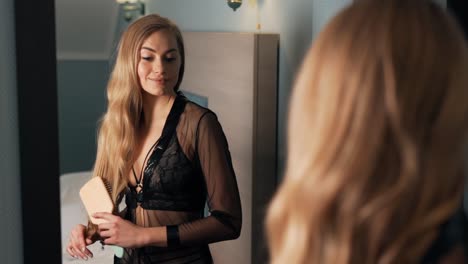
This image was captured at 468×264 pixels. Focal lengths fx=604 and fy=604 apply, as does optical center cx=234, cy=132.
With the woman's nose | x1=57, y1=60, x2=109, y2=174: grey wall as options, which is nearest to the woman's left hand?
the woman's nose

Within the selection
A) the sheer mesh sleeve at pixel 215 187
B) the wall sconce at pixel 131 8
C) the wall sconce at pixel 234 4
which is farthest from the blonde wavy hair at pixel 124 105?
the wall sconce at pixel 131 8

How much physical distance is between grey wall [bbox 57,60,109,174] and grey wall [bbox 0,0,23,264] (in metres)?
0.78

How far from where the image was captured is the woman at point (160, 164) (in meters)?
0.95

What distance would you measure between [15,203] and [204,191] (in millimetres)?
308

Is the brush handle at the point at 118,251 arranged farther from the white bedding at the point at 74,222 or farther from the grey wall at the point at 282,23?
the grey wall at the point at 282,23

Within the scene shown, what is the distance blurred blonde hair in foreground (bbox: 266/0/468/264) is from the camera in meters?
0.43

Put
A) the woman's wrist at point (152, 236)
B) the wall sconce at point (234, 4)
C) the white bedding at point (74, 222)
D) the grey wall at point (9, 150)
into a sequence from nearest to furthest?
the grey wall at point (9, 150), the woman's wrist at point (152, 236), the white bedding at point (74, 222), the wall sconce at point (234, 4)

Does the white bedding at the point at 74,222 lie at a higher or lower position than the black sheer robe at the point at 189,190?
lower

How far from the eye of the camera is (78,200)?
3.75 ft

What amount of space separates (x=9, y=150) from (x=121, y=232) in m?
0.23

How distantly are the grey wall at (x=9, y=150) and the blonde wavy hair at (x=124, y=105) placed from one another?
0.70 ft

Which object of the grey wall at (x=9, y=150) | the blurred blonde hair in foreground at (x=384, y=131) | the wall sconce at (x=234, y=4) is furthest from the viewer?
the wall sconce at (x=234, y=4)

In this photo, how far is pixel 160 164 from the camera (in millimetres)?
961

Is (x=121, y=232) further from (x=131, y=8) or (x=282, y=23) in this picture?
(x=131, y=8)
